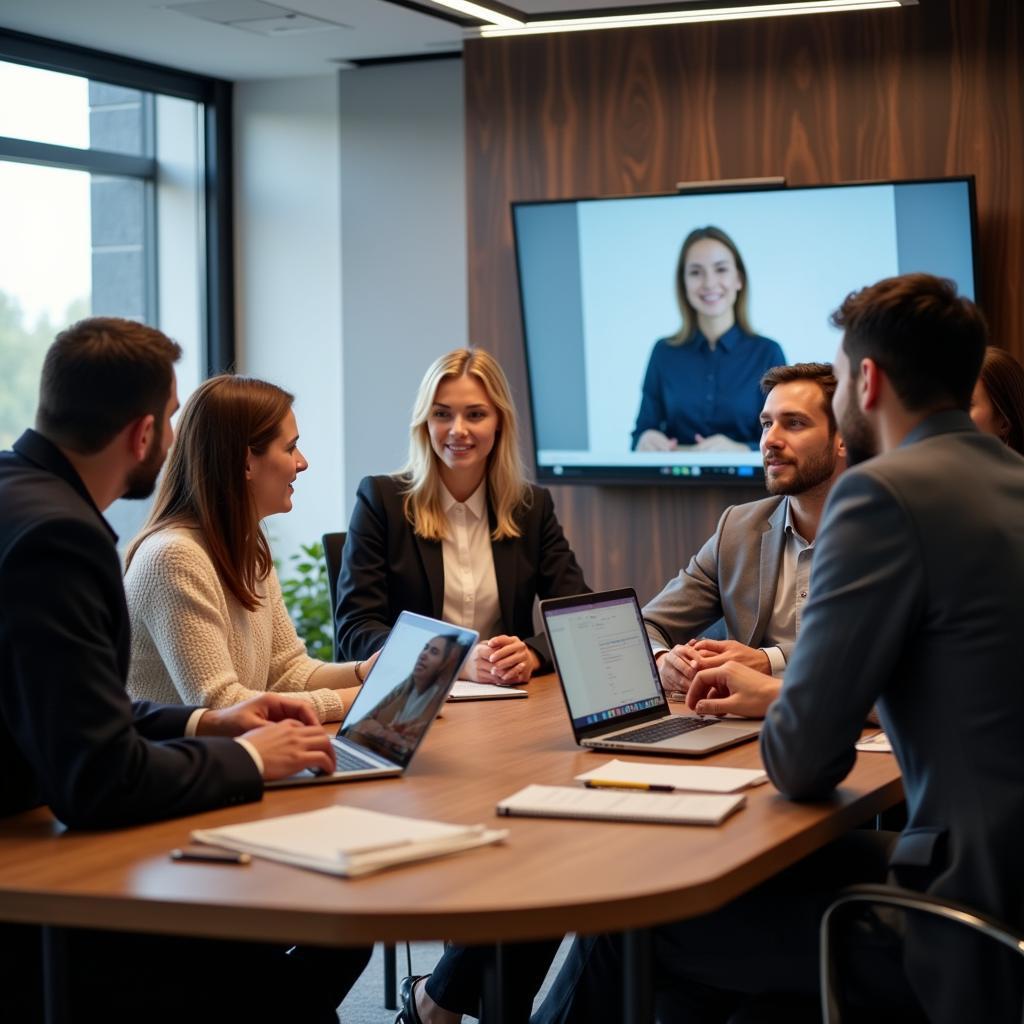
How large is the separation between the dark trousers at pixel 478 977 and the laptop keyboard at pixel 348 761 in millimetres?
581

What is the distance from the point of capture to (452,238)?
20.1 ft

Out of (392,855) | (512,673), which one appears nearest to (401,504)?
(512,673)

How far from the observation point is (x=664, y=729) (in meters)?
2.63

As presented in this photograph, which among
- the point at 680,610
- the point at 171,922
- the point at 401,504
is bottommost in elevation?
the point at 171,922

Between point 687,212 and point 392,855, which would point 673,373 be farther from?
point 392,855

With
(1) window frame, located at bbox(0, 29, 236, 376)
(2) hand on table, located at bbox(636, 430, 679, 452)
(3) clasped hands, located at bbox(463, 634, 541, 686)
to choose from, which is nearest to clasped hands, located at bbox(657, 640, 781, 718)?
(3) clasped hands, located at bbox(463, 634, 541, 686)

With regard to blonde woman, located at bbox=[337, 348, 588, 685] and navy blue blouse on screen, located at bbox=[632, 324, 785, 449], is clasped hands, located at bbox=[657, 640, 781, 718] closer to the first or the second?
blonde woman, located at bbox=[337, 348, 588, 685]

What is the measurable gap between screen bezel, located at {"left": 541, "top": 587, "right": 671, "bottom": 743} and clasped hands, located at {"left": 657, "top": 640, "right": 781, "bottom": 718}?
2.8 inches

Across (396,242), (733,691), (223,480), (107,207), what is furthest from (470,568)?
(107,207)

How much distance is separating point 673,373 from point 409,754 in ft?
10.4

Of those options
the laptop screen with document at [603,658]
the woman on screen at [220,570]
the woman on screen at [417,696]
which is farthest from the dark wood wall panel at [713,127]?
the woman on screen at [417,696]

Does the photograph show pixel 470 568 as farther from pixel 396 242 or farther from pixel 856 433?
pixel 396 242

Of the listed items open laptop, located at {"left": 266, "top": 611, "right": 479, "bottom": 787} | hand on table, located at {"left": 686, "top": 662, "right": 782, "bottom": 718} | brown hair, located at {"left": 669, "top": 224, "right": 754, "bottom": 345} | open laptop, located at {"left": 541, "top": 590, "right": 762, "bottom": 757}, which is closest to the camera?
open laptop, located at {"left": 266, "top": 611, "right": 479, "bottom": 787}

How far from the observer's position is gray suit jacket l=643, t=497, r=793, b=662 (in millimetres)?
3285
